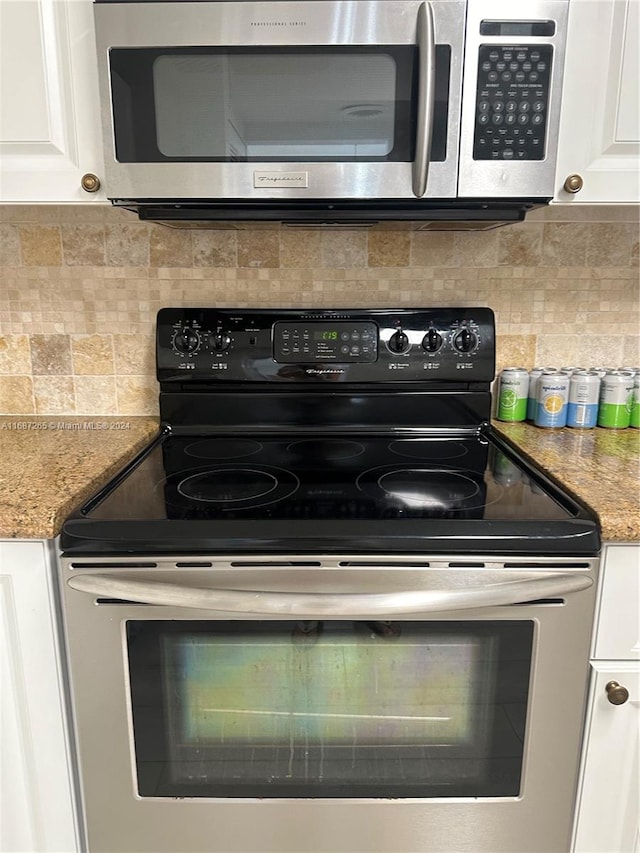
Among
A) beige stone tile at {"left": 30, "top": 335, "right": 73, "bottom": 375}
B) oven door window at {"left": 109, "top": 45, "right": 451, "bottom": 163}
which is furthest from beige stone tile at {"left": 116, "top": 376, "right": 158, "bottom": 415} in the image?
oven door window at {"left": 109, "top": 45, "right": 451, "bottom": 163}

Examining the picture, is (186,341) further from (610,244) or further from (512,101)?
(610,244)

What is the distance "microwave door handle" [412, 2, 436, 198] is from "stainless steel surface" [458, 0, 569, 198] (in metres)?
0.07

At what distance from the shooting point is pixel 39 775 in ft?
3.31

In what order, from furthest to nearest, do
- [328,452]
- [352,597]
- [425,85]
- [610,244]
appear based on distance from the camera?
[610,244] → [328,452] → [425,85] → [352,597]

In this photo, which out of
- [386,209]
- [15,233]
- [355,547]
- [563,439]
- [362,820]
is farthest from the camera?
[15,233]

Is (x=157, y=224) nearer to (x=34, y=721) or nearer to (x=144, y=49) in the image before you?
(x=144, y=49)

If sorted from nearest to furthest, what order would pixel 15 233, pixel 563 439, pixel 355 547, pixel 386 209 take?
pixel 355 547
pixel 386 209
pixel 563 439
pixel 15 233

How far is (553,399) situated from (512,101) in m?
0.61

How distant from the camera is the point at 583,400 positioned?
1.36 meters

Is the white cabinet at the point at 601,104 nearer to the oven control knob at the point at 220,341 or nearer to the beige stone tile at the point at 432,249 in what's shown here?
the beige stone tile at the point at 432,249

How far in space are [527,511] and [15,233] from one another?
1.26 metres

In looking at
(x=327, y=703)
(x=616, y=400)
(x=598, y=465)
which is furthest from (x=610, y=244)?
(x=327, y=703)

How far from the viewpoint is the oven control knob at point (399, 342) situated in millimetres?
1371

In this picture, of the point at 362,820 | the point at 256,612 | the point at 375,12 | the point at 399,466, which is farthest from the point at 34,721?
the point at 375,12
